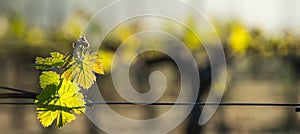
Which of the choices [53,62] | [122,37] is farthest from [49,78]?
[122,37]

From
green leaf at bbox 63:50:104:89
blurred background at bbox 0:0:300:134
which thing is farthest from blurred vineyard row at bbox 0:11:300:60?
green leaf at bbox 63:50:104:89

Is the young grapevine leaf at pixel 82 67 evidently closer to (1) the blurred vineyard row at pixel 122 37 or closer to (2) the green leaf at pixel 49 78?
(2) the green leaf at pixel 49 78

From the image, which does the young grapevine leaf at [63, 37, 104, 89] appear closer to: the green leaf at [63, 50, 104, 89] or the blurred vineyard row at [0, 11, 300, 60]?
the green leaf at [63, 50, 104, 89]

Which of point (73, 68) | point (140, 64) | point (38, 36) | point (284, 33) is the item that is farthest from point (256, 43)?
point (73, 68)

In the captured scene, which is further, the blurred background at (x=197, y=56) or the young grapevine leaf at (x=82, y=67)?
the blurred background at (x=197, y=56)

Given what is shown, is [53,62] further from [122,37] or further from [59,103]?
[122,37]

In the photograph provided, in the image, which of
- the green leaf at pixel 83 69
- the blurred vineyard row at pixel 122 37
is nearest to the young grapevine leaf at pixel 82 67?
the green leaf at pixel 83 69

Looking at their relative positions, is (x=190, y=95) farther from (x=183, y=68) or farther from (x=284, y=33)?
(x=284, y=33)
